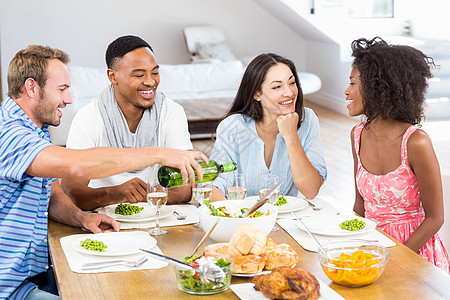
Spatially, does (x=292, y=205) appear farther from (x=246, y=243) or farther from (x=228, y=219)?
(x=246, y=243)

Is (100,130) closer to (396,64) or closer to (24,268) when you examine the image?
(24,268)

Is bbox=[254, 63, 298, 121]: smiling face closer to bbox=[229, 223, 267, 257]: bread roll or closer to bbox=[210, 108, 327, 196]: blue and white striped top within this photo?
bbox=[210, 108, 327, 196]: blue and white striped top

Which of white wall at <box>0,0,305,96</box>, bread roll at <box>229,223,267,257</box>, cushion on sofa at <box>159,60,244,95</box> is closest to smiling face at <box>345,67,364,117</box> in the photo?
bread roll at <box>229,223,267,257</box>

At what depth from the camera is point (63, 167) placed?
1.74 metres

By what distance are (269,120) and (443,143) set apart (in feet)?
12.3

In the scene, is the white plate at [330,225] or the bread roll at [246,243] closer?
the bread roll at [246,243]

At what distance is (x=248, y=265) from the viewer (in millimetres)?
1557

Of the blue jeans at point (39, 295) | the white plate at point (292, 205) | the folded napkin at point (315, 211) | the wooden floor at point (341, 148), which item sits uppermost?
the white plate at point (292, 205)

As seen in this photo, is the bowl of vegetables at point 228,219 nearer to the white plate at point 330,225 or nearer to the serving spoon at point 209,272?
the white plate at point 330,225

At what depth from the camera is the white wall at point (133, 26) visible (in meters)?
8.82

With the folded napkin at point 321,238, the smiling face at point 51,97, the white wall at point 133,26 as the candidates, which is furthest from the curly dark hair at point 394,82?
the white wall at point 133,26

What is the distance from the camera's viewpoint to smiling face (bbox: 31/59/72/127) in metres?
2.08

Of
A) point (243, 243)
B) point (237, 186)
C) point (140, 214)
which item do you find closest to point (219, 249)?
point (243, 243)

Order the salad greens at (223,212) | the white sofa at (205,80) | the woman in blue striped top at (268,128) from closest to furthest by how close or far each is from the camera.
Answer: the salad greens at (223,212) → the woman in blue striped top at (268,128) → the white sofa at (205,80)
